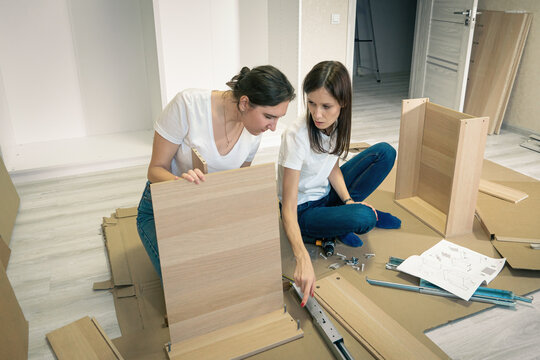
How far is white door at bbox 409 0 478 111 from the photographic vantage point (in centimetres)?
390

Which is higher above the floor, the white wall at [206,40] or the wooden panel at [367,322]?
the white wall at [206,40]

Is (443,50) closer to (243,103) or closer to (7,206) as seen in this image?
(243,103)

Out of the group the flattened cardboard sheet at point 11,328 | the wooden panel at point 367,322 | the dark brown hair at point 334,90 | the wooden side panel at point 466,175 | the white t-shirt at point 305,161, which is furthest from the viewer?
the wooden side panel at point 466,175

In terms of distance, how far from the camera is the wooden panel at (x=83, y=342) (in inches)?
59.2

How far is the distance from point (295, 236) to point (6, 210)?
1.57 m

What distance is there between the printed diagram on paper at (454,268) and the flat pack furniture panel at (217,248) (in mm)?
693

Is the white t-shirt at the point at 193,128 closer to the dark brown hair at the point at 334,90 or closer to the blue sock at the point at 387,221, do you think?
the dark brown hair at the point at 334,90

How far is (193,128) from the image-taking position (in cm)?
168

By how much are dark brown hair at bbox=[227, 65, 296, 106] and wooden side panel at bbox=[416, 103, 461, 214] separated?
0.96m

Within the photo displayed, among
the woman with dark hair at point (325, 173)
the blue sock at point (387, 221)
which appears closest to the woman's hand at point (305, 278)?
the woman with dark hair at point (325, 173)

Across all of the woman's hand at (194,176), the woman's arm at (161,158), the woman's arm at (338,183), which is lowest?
A: the woman's arm at (338,183)

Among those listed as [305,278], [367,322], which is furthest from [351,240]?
[305,278]

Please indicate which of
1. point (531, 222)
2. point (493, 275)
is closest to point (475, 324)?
point (493, 275)

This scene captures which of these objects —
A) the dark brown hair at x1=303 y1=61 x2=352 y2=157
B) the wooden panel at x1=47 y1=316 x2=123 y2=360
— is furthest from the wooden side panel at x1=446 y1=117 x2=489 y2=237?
the wooden panel at x1=47 y1=316 x2=123 y2=360
